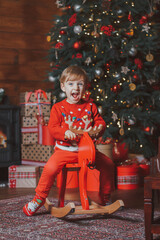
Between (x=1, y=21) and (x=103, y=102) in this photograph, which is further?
(x=1, y=21)

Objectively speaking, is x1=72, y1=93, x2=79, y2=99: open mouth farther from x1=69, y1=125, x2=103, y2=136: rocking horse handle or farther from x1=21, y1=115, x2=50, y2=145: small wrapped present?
x1=21, y1=115, x2=50, y2=145: small wrapped present

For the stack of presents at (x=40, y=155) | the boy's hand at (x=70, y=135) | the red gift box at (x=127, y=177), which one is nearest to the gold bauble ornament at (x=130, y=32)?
the stack of presents at (x=40, y=155)

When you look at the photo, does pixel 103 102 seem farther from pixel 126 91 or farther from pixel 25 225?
pixel 25 225

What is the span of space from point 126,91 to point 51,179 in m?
1.73

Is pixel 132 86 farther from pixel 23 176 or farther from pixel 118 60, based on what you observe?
pixel 23 176

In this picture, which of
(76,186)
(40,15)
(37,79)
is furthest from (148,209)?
(40,15)

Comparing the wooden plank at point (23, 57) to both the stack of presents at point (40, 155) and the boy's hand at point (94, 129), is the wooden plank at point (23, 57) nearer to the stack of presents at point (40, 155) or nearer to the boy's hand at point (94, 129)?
the stack of presents at point (40, 155)

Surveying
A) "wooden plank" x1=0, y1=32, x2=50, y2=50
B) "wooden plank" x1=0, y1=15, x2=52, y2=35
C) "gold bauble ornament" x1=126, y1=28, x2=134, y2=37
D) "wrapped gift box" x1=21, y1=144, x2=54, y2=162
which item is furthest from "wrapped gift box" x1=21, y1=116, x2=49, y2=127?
"gold bauble ornament" x1=126, y1=28, x2=134, y2=37

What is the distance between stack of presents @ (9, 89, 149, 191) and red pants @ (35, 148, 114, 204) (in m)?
1.06

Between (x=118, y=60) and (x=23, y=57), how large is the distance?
1.30 meters

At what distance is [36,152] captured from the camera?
4.01 meters

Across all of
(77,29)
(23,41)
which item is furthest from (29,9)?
(77,29)

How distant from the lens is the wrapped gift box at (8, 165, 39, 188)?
3.69 m

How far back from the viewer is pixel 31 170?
3.69m
